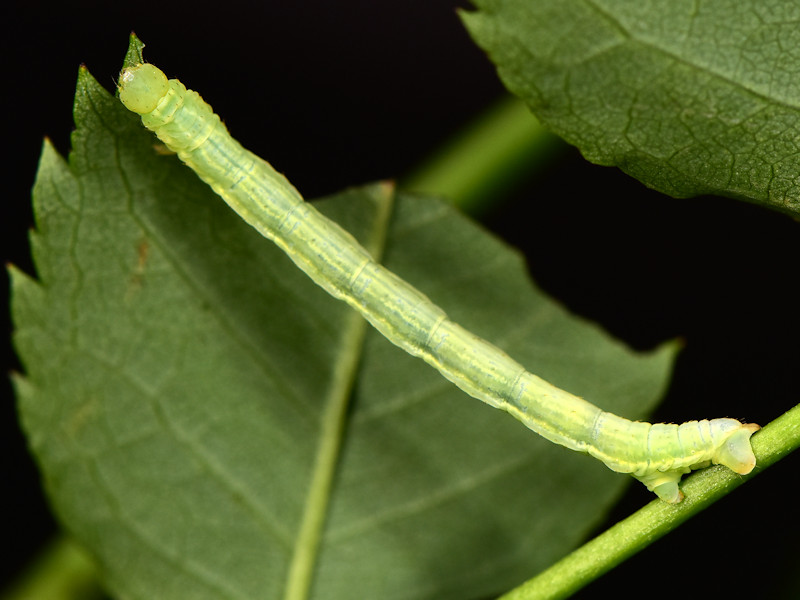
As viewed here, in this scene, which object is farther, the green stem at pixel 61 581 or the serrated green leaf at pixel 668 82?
the green stem at pixel 61 581

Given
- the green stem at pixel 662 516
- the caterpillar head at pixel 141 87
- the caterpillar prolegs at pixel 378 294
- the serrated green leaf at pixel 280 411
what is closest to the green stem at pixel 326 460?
the serrated green leaf at pixel 280 411

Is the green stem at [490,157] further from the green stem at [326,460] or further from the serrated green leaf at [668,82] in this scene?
the serrated green leaf at [668,82]

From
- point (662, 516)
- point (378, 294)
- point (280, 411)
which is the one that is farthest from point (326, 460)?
point (662, 516)

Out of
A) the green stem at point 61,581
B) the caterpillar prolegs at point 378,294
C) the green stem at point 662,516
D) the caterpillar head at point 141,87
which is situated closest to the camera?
the green stem at point 662,516

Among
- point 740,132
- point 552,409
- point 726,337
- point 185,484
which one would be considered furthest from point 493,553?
point 726,337

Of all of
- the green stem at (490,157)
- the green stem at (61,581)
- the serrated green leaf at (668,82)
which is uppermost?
the serrated green leaf at (668,82)

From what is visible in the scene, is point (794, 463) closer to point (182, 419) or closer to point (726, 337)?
point (726, 337)
